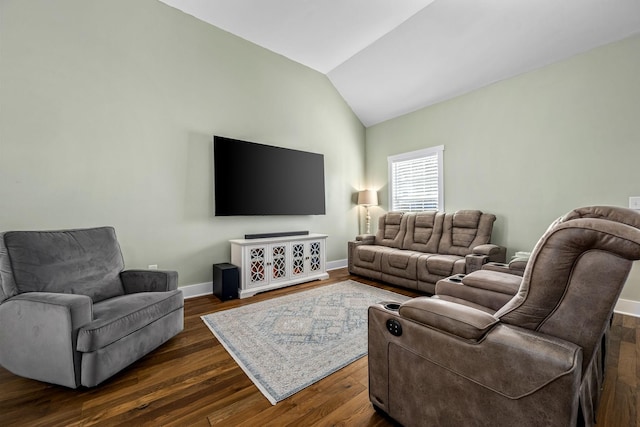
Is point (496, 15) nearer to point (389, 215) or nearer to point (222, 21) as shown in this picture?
point (389, 215)

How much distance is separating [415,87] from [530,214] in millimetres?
2487

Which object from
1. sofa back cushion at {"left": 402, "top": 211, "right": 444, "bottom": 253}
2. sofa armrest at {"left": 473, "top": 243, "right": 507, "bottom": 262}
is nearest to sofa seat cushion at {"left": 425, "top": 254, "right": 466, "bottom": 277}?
sofa armrest at {"left": 473, "top": 243, "right": 507, "bottom": 262}

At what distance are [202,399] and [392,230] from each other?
3564 millimetres

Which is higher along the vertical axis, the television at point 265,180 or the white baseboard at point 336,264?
the television at point 265,180

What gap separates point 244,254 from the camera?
11.1 feet

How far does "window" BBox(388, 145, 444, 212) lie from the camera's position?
4.42 metres

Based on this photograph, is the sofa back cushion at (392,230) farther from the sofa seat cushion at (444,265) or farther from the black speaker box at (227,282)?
the black speaker box at (227,282)

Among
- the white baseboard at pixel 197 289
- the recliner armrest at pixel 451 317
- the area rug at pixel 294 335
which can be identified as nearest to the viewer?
the recliner armrest at pixel 451 317

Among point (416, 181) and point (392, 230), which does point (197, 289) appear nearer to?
point (392, 230)

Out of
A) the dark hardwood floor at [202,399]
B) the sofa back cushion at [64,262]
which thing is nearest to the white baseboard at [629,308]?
the dark hardwood floor at [202,399]

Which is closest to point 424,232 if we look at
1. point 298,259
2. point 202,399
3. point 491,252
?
point 491,252

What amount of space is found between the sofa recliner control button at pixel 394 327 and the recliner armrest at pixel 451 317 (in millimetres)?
48

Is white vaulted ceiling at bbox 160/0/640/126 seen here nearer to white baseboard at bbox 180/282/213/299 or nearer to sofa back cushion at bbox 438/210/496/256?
sofa back cushion at bbox 438/210/496/256

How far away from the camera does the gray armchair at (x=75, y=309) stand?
1.59 meters
